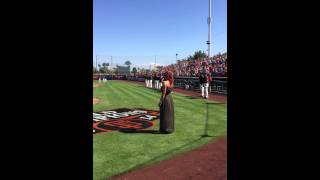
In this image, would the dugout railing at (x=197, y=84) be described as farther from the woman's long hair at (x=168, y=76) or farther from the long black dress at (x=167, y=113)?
the woman's long hair at (x=168, y=76)

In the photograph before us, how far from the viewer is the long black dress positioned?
8.95m

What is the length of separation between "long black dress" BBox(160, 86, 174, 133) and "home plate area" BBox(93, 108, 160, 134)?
1445mm

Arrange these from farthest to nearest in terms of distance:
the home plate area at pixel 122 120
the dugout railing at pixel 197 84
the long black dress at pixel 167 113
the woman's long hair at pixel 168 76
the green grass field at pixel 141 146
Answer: the dugout railing at pixel 197 84 → the home plate area at pixel 122 120 → the long black dress at pixel 167 113 → the woman's long hair at pixel 168 76 → the green grass field at pixel 141 146

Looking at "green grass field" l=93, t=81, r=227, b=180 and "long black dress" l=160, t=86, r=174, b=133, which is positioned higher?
"long black dress" l=160, t=86, r=174, b=133

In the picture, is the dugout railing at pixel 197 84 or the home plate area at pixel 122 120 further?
the dugout railing at pixel 197 84

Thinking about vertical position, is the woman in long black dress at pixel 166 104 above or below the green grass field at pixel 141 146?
above

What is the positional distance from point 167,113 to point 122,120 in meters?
3.52

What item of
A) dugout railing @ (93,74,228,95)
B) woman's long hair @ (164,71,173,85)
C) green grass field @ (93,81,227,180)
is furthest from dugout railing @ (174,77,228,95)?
woman's long hair @ (164,71,173,85)

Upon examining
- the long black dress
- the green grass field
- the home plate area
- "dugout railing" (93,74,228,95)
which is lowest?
the green grass field

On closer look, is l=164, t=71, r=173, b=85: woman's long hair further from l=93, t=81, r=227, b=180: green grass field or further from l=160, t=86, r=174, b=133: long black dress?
l=93, t=81, r=227, b=180: green grass field

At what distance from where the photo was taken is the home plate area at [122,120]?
10469mm

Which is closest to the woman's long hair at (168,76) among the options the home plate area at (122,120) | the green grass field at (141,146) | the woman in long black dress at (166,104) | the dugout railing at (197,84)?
the woman in long black dress at (166,104)

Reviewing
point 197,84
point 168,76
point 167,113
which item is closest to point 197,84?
point 197,84
